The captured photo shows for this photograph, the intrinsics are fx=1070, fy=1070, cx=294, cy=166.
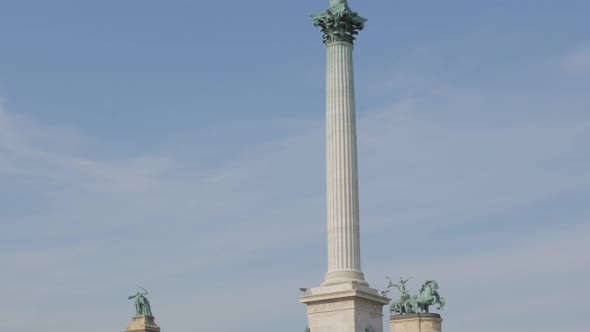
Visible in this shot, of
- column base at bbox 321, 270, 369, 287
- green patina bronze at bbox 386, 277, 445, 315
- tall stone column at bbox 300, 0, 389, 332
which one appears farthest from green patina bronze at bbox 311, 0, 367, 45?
green patina bronze at bbox 386, 277, 445, 315

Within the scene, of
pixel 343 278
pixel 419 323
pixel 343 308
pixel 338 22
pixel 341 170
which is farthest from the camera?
pixel 419 323

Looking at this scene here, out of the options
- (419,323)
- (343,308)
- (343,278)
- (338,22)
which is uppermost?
(338,22)

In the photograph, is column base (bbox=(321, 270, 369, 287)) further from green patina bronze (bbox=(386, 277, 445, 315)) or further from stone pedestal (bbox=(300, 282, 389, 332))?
green patina bronze (bbox=(386, 277, 445, 315))

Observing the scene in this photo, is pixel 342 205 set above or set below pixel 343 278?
above

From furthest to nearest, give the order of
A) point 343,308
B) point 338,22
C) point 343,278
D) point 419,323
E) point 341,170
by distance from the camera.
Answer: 1. point 419,323
2. point 338,22
3. point 341,170
4. point 343,278
5. point 343,308

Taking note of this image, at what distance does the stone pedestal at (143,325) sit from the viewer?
8012 centimetres

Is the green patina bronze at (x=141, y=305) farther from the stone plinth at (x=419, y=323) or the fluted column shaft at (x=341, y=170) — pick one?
the fluted column shaft at (x=341, y=170)

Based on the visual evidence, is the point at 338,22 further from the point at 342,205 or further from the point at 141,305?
the point at 141,305

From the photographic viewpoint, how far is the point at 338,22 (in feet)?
146

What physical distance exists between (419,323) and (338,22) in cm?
3873

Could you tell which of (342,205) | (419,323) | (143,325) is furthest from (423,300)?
(342,205)

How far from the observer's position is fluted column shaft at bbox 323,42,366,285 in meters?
41.8

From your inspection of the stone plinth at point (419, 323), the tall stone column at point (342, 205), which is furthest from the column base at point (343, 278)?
the stone plinth at point (419, 323)

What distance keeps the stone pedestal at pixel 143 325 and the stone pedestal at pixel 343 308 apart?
40.6 metres
